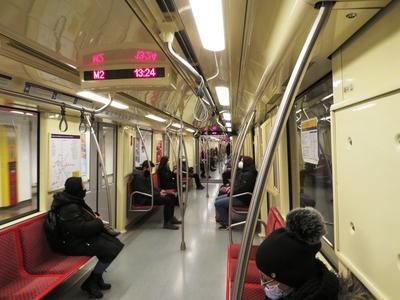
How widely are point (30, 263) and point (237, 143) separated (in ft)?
8.05

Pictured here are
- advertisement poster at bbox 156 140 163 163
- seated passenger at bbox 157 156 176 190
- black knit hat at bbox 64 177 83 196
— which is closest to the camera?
black knit hat at bbox 64 177 83 196

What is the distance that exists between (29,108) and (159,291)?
2.52 metres

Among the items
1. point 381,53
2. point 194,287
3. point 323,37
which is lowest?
point 194,287

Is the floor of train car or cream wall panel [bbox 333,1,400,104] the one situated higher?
cream wall panel [bbox 333,1,400,104]

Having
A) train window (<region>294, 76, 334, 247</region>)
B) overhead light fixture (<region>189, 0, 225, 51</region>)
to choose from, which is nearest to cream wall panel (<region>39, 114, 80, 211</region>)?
overhead light fixture (<region>189, 0, 225, 51</region>)

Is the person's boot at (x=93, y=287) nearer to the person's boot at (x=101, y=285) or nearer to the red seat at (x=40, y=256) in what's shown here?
the person's boot at (x=101, y=285)

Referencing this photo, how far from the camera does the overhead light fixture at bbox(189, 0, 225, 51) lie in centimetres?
129

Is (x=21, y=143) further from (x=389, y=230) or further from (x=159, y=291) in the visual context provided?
(x=389, y=230)

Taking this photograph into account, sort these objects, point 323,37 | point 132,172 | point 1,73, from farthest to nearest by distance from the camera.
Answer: point 132,172 < point 1,73 < point 323,37

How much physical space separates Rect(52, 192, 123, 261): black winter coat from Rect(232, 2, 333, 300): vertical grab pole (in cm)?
282

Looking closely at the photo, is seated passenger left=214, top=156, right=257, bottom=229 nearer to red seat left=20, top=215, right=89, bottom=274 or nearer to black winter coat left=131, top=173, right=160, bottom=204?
black winter coat left=131, top=173, right=160, bottom=204

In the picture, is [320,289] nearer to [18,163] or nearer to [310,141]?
[310,141]

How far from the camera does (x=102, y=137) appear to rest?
5.14 m

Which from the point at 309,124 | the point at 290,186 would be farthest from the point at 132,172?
the point at 309,124
